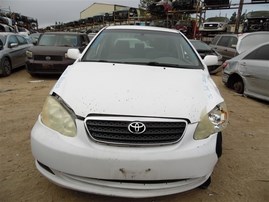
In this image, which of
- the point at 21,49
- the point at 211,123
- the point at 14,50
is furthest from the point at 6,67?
the point at 211,123

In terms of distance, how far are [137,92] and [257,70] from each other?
5043mm

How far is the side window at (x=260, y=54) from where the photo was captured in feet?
22.4

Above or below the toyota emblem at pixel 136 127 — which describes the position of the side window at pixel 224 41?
below

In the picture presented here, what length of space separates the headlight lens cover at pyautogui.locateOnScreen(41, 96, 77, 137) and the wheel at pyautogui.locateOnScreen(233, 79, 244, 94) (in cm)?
601

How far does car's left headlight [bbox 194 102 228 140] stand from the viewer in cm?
248

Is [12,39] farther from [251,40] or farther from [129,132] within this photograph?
[129,132]

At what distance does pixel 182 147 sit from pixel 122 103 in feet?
1.95

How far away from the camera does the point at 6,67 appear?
395 inches

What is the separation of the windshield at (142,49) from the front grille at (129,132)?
4.44 ft

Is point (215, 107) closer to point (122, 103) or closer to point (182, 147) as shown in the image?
point (182, 147)

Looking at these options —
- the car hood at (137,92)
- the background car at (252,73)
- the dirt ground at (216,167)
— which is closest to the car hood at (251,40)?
the background car at (252,73)

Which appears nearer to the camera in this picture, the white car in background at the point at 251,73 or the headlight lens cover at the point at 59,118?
the headlight lens cover at the point at 59,118

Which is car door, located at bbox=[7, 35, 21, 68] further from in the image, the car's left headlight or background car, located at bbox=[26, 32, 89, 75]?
the car's left headlight

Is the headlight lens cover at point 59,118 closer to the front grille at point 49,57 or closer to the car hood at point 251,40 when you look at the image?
the front grille at point 49,57
